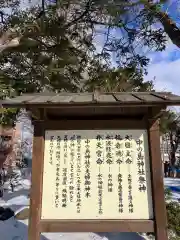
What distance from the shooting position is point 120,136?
2697 millimetres

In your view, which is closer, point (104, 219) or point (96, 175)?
point (104, 219)

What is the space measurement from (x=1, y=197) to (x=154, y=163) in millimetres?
7670

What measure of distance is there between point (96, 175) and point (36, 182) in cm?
67

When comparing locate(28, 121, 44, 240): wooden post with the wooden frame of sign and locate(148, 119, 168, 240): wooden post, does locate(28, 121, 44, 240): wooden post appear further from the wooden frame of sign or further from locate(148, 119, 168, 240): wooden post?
locate(148, 119, 168, 240): wooden post

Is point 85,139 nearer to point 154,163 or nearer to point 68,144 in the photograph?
point 68,144

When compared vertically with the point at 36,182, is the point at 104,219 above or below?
below

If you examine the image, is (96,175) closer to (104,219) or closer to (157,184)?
(104,219)

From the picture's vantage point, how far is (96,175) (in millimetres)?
2596

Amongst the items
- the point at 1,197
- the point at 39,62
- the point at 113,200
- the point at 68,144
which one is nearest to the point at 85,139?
the point at 68,144

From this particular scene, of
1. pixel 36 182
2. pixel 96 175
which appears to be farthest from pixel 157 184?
pixel 36 182

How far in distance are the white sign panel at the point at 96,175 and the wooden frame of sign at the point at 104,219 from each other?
5cm

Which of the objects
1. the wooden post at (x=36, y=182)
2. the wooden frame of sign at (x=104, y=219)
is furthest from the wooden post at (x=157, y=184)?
the wooden post at (x=36, y=182)

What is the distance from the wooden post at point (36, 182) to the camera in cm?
246

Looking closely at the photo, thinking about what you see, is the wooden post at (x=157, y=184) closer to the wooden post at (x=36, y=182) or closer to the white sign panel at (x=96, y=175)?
the white sign panel at (x=96, y=175)
